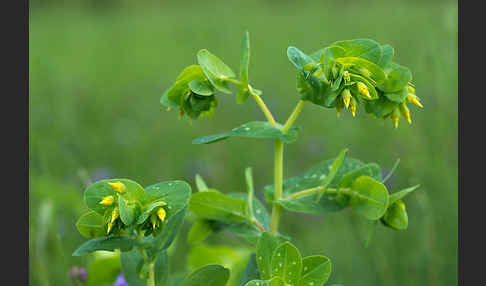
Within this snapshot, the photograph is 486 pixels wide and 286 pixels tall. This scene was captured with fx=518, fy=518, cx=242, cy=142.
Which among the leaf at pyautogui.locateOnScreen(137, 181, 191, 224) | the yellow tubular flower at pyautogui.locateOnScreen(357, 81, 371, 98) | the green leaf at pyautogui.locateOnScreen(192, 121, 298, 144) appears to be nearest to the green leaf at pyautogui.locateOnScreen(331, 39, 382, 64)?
the yellow tubular flower at pyautogui.locateOnScreen(357, 81, 371, 98)

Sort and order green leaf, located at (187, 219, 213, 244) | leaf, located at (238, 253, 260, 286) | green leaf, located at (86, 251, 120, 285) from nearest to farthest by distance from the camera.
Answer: leaf, located at (238, 253, 260, 286) → green leaf, located at (187, 219, 213, 244) → green leaf, located at (86, 251, 120, 285)

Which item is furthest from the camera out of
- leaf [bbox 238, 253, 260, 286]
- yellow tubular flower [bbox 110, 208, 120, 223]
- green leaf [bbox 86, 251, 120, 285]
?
green leaf [bbox 86, 251, 120, 285]

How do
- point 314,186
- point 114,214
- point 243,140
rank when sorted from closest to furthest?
1. point 114,214
2. point 314,186
3. point 243,140

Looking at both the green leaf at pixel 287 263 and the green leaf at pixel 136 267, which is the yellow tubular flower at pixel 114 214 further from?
the green leaf at pixel 287 263

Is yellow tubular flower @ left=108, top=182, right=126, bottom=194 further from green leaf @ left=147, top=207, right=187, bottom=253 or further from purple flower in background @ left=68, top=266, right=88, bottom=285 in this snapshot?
purple flower in background @ left=68, top=266, right=88, bottom=285

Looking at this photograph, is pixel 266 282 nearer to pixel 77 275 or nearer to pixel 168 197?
pixel 168 197

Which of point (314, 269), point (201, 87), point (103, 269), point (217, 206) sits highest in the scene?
point (201, 87)

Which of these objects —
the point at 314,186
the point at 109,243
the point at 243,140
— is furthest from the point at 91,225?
the point at 243,140
